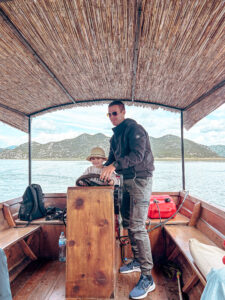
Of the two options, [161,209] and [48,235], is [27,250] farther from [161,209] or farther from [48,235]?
[161,209]

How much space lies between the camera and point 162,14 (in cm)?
176

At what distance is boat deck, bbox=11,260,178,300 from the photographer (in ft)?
6.69

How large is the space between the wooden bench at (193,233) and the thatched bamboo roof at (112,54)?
4.56ft

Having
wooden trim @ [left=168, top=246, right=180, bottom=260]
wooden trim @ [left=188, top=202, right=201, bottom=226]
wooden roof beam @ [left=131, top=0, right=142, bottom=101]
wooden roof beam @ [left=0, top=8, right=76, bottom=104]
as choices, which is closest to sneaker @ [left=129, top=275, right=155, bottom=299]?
wooden trim @ [left=168, top=246, right=180, bottom=260]

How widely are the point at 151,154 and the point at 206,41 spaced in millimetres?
1166

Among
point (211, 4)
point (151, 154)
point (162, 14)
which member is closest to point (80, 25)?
point (162, 14)

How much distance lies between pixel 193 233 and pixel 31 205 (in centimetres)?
210

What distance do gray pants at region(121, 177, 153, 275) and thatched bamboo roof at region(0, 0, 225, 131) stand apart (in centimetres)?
136

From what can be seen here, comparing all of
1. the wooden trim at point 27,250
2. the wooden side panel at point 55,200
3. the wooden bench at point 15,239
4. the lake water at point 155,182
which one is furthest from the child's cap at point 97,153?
the lake water at point 155,182

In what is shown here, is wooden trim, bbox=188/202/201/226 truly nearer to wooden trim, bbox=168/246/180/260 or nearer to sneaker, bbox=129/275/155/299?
wooden trim, bbox=168/246/180/260

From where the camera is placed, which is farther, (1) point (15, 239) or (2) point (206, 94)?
(2) point (206, 94)

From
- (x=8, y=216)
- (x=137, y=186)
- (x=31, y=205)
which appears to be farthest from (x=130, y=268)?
(x=8, y=216)

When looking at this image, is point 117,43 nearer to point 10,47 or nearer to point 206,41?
point 206,41

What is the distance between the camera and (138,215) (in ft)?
6.78
